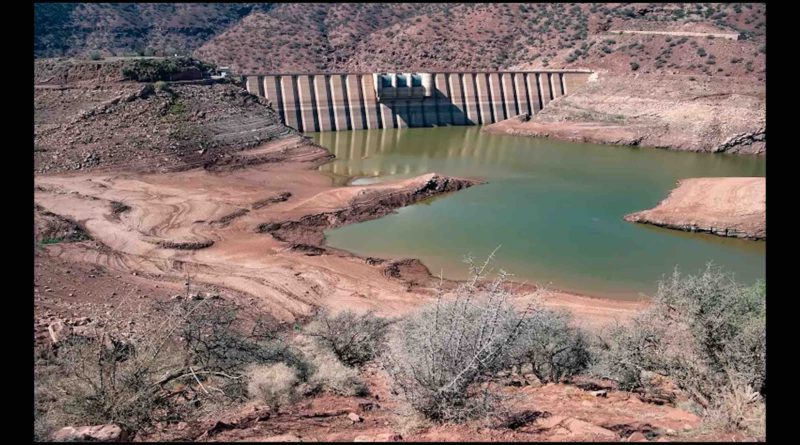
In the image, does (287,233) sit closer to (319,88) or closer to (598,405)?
(598,405)

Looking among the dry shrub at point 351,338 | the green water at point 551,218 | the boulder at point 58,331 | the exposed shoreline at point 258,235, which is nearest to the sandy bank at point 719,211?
the green water at point 551,218

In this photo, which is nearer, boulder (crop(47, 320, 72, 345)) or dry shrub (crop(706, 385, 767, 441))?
dry shrub (crop(706, 385, 767, 441))

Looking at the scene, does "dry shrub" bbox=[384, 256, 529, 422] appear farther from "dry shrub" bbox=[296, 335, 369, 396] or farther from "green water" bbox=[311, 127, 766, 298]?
"green water" bbox=[311, 127, 766, 298]

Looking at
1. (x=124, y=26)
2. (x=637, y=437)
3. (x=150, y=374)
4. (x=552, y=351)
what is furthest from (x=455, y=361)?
(x=124, y=26)

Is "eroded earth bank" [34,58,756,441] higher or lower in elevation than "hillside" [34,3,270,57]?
lower

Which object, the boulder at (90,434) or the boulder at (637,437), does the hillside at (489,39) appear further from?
A: the boulder at (90,434)

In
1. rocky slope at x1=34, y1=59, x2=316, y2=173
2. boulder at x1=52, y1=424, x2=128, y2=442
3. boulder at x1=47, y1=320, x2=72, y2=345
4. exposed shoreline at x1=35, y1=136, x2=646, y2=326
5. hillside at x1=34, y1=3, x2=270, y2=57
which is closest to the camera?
boulder at x1=52, y1=424, x2=128, y2=442

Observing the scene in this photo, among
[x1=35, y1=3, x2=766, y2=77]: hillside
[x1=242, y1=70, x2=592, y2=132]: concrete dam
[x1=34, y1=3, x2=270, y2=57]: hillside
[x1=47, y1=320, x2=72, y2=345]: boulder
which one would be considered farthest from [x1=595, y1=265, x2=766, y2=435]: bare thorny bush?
[x1=34, y1=3, x2=270, y2=57]: hillside
